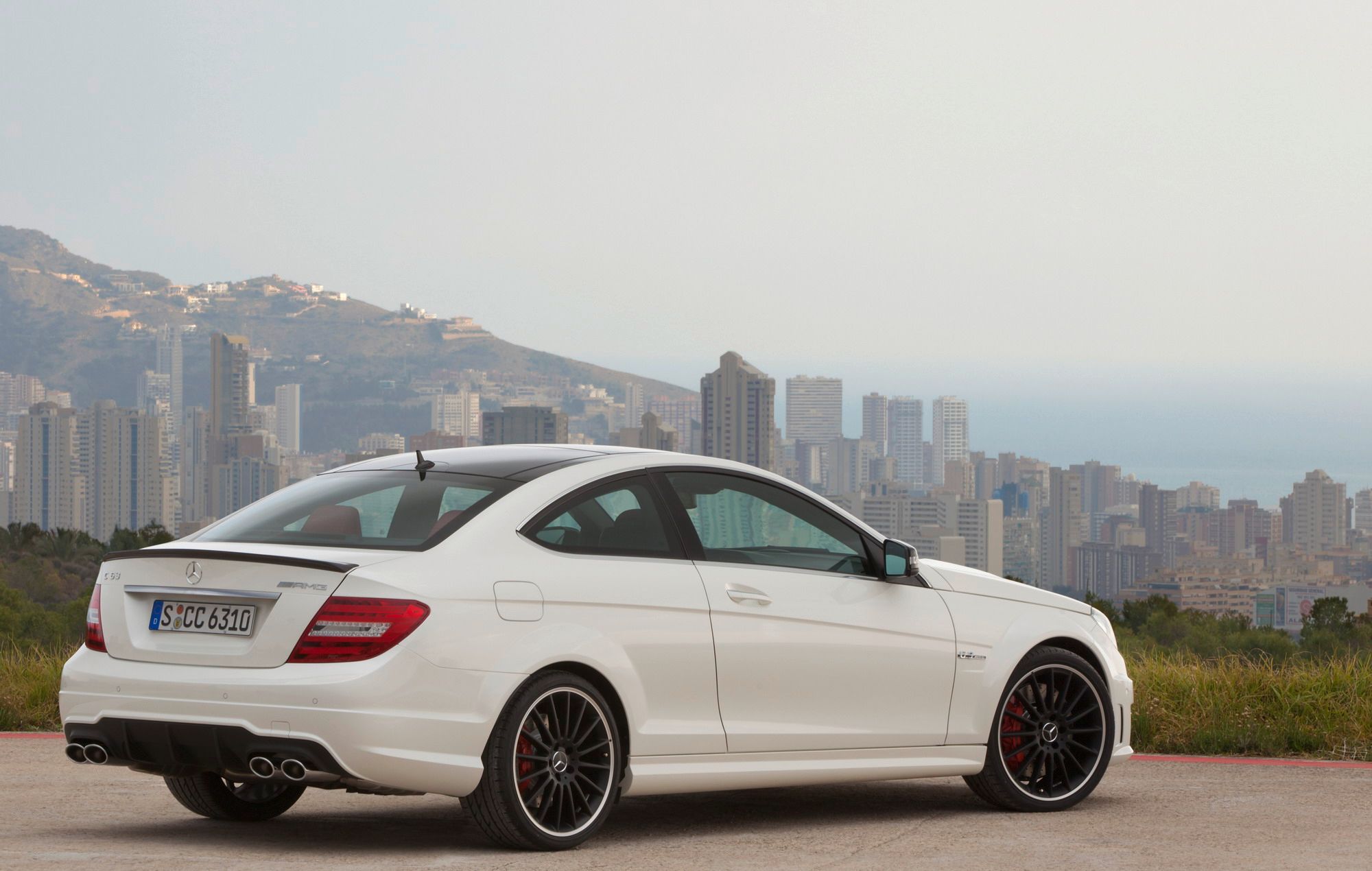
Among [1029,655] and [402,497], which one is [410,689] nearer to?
[402,497]

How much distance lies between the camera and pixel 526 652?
239 inches

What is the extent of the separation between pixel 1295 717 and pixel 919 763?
13.8 ft

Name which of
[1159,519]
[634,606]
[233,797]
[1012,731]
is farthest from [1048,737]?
[1159,519]

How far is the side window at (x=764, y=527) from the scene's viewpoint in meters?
6.97

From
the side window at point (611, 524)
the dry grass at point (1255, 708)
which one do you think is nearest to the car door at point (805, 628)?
the side window at point (611, 524)

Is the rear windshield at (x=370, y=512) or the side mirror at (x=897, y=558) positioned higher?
the rear windshield at (x=370, y=512)

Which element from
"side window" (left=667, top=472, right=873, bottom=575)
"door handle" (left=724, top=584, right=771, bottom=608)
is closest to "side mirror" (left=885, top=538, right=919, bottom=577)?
"side window" (left=667, top=472, right=873, bottom=575)

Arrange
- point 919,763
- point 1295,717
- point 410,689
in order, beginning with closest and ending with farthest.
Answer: point 410,689
point 919,763
point 1295,717

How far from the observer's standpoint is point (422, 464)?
679 cm

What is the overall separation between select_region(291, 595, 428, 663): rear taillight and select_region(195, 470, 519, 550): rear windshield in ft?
1.11

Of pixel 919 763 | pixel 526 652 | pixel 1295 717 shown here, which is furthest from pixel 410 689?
pixel 1295 717

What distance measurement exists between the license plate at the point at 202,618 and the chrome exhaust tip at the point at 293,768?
0.48 meters

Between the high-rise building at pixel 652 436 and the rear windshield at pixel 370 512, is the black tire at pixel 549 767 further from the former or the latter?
the high-rise building at pixel 652 436

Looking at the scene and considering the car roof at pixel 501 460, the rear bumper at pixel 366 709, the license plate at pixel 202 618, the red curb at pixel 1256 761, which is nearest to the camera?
the rear bumper at pixel 366 709
